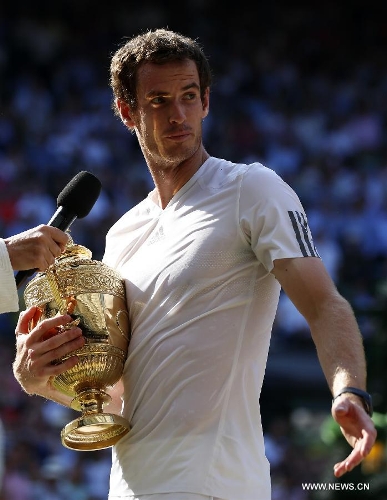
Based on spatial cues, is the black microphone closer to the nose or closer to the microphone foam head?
the microphone foam head

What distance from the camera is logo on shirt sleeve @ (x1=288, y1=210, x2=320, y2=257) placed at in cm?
350

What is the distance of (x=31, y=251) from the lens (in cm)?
371

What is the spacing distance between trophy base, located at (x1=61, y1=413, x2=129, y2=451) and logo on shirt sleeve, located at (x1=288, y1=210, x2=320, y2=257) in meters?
0.77

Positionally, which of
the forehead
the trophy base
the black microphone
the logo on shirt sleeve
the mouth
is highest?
the forehead

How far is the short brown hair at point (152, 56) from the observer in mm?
3980

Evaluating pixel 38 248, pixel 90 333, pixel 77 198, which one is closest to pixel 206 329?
pixel 90 333

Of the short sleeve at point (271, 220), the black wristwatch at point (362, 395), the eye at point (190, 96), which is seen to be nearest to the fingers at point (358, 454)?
the black wristwatch at point (362, 395)

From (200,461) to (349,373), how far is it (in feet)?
1.87

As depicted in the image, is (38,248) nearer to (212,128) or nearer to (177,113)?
(177,113)

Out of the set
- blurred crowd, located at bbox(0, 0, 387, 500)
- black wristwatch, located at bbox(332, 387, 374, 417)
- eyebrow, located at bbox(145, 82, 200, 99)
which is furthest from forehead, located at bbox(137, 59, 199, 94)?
blurred crowd, located at bbox(0, 0, 387, 500)

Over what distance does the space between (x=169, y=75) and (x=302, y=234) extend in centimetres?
79

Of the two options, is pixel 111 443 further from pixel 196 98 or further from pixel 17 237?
pixel 196 98

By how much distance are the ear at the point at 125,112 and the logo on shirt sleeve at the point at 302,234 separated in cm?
90

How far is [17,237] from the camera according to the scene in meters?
3.82
